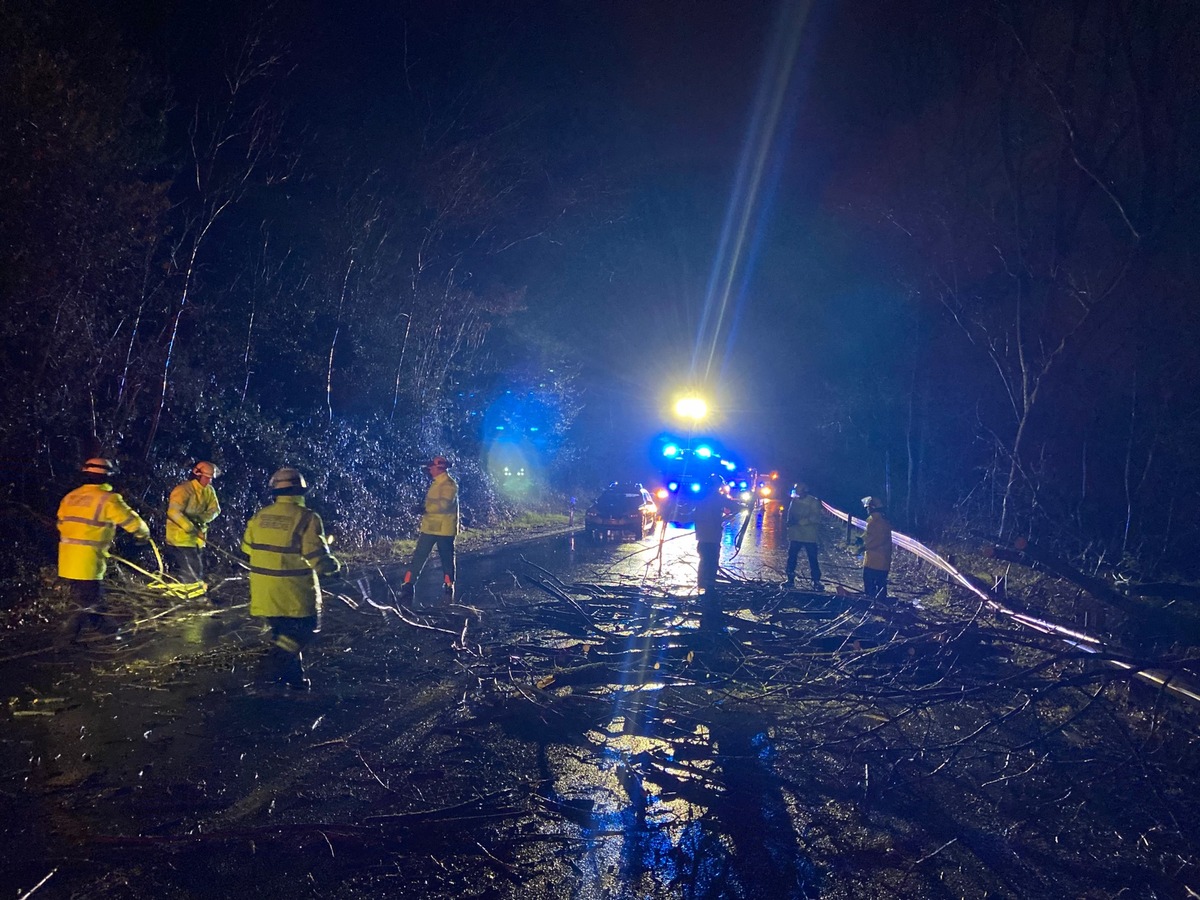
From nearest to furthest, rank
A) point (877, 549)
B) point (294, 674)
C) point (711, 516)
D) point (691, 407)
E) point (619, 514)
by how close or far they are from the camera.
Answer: point (294, 674), point (711, 516), point (877, 549), point (619, 514), point (691, 407)

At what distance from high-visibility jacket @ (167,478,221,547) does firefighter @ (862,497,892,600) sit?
360 inches

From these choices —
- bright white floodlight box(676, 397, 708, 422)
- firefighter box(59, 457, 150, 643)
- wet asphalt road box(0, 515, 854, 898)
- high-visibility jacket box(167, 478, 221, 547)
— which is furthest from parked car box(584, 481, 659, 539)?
firefighter box(59, 457, 150, 643)

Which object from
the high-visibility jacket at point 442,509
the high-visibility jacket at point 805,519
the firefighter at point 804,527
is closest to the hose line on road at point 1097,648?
the firefighter at point 804,527

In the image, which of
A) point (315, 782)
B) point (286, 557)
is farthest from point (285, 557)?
point (315, 782)

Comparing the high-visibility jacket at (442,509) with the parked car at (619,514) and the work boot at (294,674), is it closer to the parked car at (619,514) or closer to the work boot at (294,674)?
the work boot at (294,674)

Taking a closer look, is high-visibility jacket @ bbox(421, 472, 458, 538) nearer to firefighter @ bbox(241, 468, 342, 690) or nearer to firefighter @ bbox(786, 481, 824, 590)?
firefighter @ bbox(241, 468, 342, 690)

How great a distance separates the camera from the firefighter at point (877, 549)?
471 inches

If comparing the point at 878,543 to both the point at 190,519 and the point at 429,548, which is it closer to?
the point at 429,548

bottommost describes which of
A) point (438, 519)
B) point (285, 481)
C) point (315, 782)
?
point (315, 782)

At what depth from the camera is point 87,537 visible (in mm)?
7535

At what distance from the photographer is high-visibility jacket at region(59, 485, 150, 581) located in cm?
753

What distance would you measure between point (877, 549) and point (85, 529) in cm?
1010

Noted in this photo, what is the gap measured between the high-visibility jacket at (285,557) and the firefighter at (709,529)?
18.5 feet

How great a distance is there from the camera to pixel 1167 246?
1502 cm
